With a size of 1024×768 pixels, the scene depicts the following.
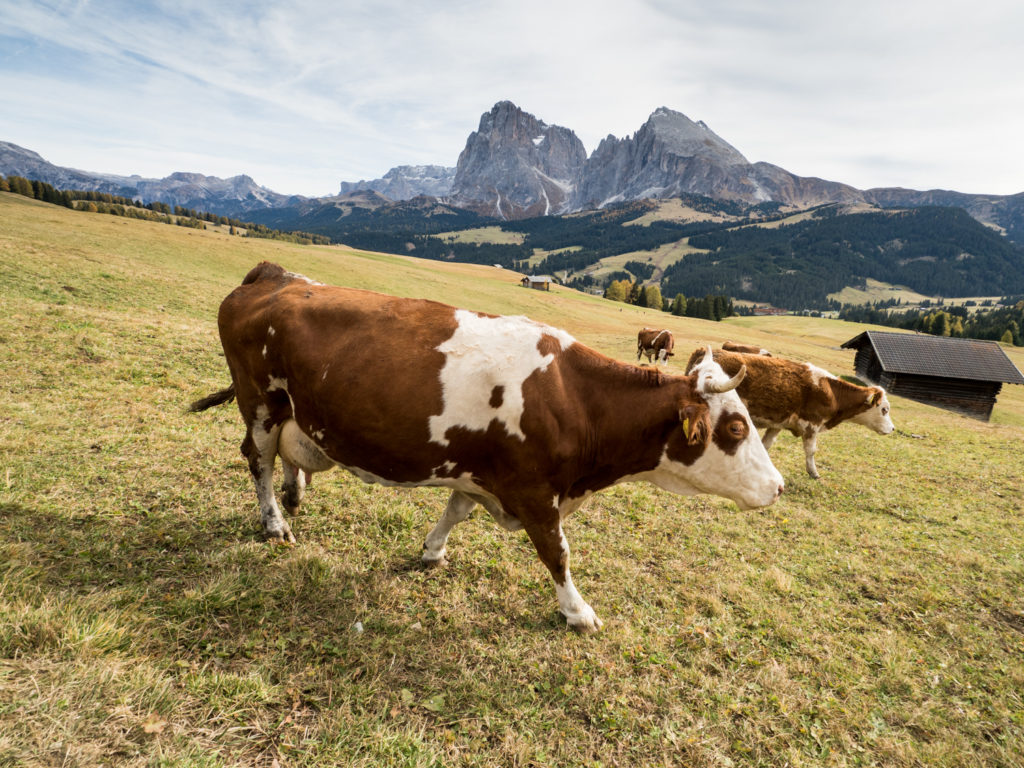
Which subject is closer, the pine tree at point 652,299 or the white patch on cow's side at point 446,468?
the white patch on cow's side at point 446,468

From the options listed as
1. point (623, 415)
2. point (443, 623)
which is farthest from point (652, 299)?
point (443, 623)

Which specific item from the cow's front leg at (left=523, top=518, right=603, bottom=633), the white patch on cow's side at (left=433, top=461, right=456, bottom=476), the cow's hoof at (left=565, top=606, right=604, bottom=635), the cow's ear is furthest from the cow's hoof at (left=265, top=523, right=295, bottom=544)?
the cow's ear

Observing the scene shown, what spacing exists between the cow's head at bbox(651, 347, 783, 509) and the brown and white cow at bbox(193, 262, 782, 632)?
2cm

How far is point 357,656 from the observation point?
4.27 metres

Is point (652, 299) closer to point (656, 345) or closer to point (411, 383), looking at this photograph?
point (656, 345)

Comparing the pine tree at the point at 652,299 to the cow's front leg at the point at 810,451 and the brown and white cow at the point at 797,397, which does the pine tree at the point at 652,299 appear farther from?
the cow's front leg at the point at 810,451

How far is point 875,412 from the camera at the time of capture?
13.3m

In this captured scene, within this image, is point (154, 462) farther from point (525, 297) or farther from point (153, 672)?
point (525, 297)

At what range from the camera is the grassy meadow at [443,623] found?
11.0 ft

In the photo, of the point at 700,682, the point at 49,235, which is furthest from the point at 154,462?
the point at 49,235

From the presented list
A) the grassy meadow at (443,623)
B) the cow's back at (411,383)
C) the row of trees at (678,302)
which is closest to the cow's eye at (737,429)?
the cow's back at (411,383)

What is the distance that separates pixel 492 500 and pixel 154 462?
18.3 ft

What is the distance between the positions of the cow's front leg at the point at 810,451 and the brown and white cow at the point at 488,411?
25.7 ft

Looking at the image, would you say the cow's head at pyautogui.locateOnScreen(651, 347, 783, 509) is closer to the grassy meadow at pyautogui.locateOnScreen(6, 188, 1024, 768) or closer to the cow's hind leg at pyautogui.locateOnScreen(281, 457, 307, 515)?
the grassy meadow at pyautogui.locateOnScreen(6, 188, 1024, 768)
